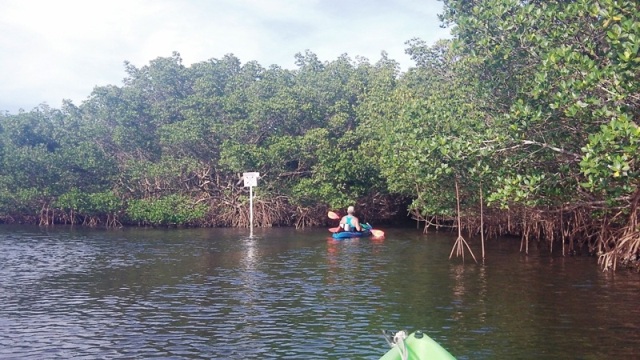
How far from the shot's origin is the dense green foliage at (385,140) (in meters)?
11.0

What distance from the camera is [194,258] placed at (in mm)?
16094

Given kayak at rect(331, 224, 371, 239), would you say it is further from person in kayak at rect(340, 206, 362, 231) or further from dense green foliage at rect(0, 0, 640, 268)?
dense green foliage at rect(0, 0, 640, 268)

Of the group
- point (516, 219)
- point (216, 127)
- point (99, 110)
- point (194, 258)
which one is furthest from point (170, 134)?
point (516, 219)

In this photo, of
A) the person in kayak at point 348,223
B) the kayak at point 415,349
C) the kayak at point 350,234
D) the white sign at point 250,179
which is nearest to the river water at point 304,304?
the kayak at point 415,349

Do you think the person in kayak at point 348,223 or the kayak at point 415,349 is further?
the person in kayak at point 348,223

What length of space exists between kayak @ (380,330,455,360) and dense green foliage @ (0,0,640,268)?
5397 millimetres

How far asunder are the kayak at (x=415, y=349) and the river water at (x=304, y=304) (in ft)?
7.59

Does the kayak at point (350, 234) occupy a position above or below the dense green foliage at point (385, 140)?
below

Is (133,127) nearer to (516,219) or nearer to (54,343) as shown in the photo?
(516,219)

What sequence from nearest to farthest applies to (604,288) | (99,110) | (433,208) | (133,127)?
1. (604,288)
2. (433,208)
3. (133,127)
4. (99,110)

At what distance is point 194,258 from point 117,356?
8.87 m

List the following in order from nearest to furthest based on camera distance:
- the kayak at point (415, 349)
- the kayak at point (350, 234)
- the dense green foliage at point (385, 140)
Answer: the kayak at point (415, 349) → the dense green foliage at point (385, 140) → the kayak at point (350, 234)

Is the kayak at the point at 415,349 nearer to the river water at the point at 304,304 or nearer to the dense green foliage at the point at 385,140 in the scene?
the river water at the point at 304,304

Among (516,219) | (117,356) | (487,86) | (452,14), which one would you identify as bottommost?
(117,356)
